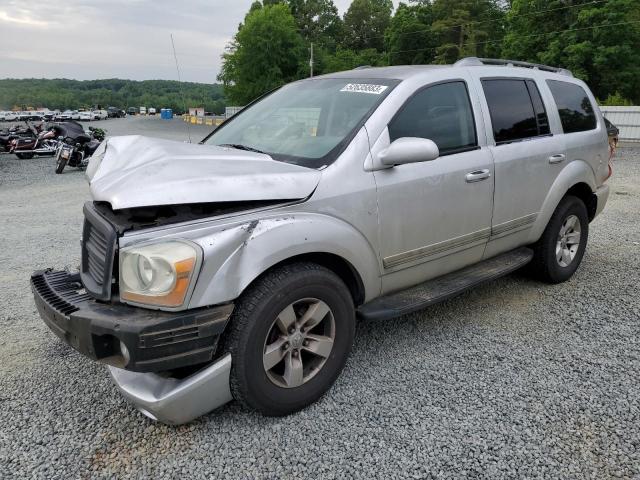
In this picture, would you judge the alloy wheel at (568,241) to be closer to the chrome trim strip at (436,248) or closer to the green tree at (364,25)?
the chrome trim strip at (436,248)

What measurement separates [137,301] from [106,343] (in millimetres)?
227

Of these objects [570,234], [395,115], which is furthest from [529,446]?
[570,234]

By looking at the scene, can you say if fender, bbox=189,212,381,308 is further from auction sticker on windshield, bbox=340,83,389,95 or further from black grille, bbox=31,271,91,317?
auction sticker on windshield, bbox=340,83,389,95

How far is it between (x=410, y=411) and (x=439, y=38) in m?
65.8

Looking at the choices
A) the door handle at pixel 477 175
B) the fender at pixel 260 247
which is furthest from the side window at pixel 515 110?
the fender at pixel 260 247

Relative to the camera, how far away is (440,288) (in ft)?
11.1

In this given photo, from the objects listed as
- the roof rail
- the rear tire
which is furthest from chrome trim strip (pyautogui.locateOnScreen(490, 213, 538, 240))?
the roof rail

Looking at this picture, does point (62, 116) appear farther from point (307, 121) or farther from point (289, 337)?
point (289, 337)

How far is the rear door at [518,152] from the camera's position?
3.70 meters

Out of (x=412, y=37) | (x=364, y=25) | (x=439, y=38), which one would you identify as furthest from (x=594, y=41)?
(x=364, y=25)

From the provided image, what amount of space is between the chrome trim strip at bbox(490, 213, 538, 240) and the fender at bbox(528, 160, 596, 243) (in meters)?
0.09

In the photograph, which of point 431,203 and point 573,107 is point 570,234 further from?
point 431,203

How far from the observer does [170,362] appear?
2266 millimetres

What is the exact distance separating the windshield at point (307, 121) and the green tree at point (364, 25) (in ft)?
279
